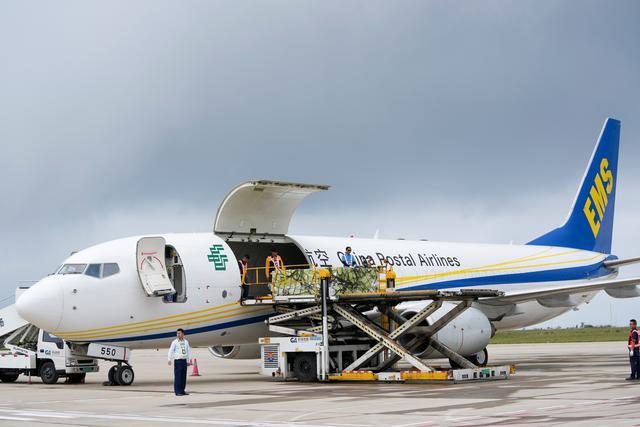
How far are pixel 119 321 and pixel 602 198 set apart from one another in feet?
69.1

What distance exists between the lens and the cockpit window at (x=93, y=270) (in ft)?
65.5

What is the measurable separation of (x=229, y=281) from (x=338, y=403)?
734 cm

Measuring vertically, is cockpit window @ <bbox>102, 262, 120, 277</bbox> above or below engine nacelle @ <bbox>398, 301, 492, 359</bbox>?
above

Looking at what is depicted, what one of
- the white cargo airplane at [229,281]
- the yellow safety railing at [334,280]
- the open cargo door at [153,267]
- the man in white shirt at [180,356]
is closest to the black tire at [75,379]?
the white cargo airplane at [229,281]

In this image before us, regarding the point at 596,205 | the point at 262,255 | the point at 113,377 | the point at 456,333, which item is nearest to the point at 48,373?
the point at 113,377

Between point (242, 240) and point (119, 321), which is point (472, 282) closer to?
point (242, 240)

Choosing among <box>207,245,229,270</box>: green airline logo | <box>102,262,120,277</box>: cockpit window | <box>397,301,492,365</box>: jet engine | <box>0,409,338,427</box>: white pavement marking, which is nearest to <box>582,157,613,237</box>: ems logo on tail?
<box>397,301,492,365</box>: jet engine

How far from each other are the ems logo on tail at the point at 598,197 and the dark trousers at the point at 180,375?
20.5 m

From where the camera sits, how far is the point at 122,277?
20.1 metres

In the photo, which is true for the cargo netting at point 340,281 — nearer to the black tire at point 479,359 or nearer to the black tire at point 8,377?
the black tire at point 479,359

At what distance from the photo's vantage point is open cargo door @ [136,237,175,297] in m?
20.0

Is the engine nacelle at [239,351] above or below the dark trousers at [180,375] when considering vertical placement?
above

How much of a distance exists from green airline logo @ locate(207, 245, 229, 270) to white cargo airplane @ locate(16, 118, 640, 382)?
28 millimetres

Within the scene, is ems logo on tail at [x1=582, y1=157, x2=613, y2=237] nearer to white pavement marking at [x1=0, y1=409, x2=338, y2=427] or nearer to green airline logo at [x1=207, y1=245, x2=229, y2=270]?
green airline logo at [x1=207, y1=245, x2=229, y2=270]
